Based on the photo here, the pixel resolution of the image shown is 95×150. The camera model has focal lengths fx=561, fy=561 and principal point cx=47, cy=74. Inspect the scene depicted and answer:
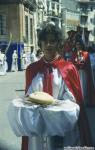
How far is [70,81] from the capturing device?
4.26 m

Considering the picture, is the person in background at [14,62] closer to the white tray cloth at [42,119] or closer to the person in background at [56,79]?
the person in background at [56,79]

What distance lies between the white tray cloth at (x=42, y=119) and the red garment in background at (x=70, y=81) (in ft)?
1.37

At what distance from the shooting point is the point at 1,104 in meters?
12.5

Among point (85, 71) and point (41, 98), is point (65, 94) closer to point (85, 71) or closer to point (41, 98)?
point (41, 98)

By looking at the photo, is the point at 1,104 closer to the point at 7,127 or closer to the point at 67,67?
the point at 7,127

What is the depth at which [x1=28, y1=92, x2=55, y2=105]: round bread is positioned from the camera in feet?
12.6

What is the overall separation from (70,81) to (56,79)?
Answer: 0.35ft

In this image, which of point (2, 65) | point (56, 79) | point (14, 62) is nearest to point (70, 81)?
point (56, 79)

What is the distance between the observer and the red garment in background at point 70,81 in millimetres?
4227

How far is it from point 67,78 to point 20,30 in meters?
39.8

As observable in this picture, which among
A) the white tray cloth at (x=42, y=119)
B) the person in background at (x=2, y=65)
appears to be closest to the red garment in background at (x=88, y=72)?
the white tray cloth at (x=42, y=119)

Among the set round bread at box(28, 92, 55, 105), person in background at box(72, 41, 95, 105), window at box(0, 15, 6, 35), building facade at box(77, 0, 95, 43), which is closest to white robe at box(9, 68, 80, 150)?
round bread at box(28, 92, 55, 105)

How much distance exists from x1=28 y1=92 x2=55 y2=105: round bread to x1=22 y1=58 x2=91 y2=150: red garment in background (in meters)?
0.35

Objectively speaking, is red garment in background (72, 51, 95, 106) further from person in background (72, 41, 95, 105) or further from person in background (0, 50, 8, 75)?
person in background (0, 50, 8, 75)
